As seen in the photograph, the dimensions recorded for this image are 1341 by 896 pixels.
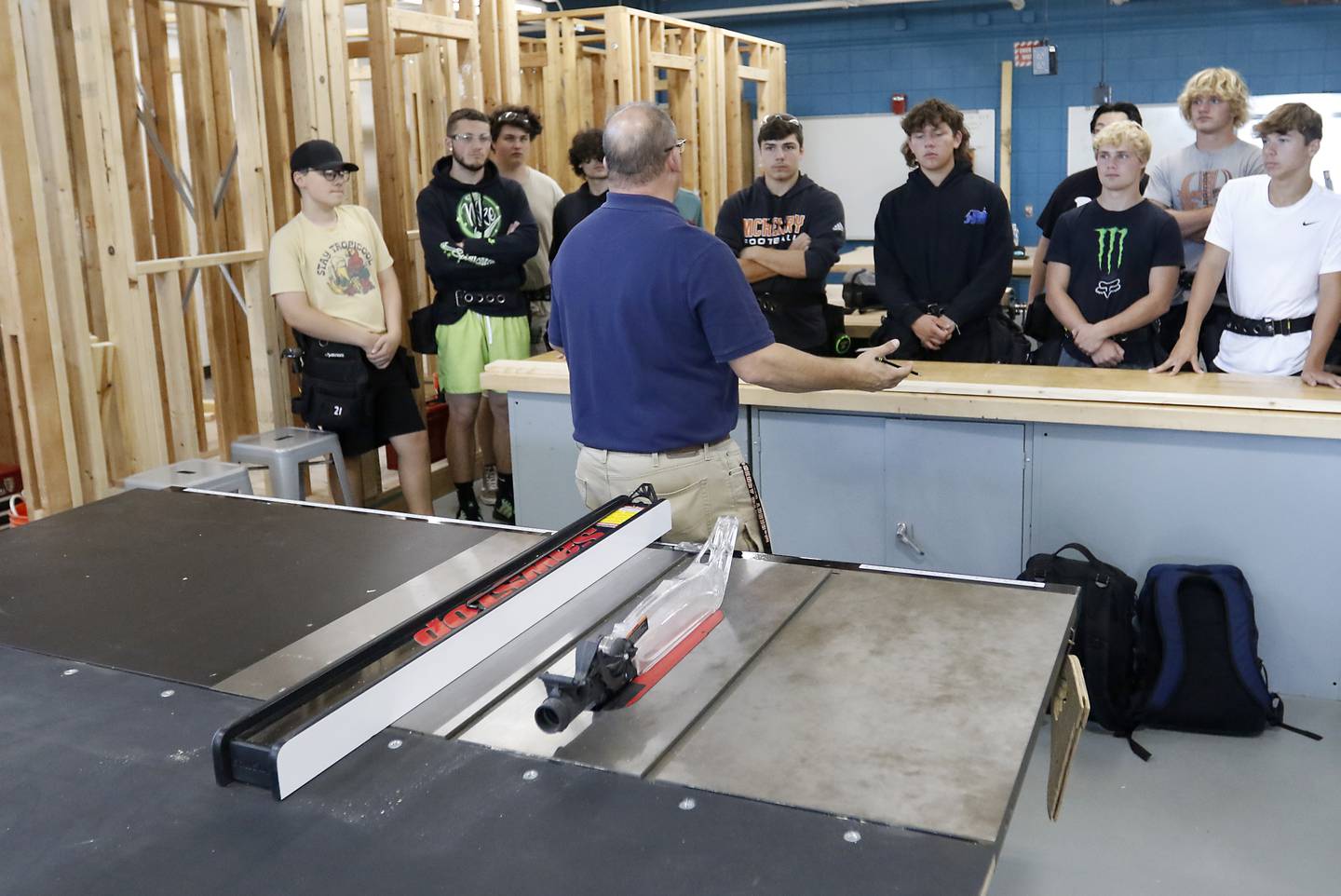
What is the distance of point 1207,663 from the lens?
124 inches

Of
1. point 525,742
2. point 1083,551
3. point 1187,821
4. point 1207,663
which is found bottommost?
point 1187,821

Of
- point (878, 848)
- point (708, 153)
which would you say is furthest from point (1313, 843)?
point (708, 153)

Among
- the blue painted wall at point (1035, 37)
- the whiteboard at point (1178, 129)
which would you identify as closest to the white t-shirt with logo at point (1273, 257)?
the whiteboard at point (1178, 129)

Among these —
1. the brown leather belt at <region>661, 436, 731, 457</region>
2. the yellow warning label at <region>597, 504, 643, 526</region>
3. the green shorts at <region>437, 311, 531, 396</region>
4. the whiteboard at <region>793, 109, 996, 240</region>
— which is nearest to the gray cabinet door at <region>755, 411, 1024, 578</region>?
the brown leather belt at <region>661, 436, 731, 457</region>

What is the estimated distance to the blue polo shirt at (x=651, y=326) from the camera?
245 cm

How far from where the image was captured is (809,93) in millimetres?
11039

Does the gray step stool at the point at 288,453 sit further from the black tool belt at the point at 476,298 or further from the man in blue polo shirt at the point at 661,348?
the man in blue polo shirt at the point at 661,348

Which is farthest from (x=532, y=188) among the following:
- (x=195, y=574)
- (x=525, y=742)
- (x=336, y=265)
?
(x=525, y=742)

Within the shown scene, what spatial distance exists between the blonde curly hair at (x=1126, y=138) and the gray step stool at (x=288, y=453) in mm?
2869

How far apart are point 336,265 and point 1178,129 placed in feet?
25.7

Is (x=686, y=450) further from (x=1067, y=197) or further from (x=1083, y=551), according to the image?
(x=1067, y=197)

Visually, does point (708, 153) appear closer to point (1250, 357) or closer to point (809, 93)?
point (809, 93)

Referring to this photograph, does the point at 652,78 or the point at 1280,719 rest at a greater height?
the point at 652,78

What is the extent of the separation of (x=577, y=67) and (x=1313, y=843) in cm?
571
